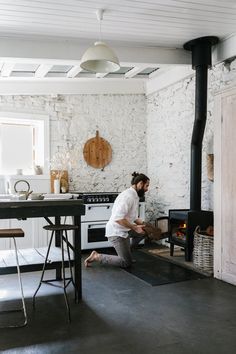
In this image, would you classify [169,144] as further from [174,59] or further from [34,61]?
[34,61]

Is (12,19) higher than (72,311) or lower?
higher

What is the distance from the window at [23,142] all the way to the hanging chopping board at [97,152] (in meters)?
0.79

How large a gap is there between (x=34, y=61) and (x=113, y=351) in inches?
147

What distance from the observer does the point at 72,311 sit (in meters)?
3.56

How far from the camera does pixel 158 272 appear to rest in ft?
16.3

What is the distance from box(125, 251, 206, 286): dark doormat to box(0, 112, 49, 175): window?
101 inches

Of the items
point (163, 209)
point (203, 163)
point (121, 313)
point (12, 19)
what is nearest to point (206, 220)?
point (203, 163)

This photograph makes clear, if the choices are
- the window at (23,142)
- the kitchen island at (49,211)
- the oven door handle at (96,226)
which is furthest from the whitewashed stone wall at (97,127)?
the kitchen island at (49,211)

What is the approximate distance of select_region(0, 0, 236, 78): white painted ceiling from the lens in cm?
389

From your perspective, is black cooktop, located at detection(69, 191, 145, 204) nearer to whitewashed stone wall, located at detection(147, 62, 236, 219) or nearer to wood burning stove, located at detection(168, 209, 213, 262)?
whitewashed stone wall, located at detection(147, 62, 236, 219)

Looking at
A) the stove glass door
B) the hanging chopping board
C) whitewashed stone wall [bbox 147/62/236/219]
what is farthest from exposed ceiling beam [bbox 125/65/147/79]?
the stove glass door

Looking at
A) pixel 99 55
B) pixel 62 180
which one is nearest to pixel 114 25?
pixel 99 55

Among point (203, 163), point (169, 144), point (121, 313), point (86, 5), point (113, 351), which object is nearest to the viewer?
point (113, 351)

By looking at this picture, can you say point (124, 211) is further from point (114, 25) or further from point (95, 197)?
point (114, 25)
